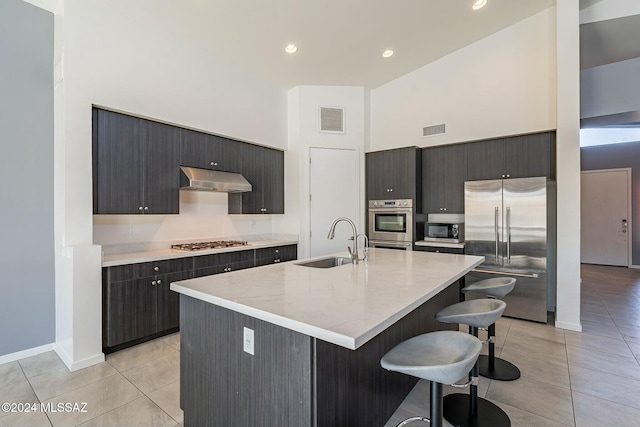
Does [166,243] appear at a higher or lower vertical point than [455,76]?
lower

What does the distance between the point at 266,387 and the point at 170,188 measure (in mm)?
2707

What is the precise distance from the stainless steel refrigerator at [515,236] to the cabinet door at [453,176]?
278 mm

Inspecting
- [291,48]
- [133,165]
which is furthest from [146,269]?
[291,48]

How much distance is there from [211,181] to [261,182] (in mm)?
1024

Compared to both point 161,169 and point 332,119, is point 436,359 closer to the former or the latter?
point 161,169

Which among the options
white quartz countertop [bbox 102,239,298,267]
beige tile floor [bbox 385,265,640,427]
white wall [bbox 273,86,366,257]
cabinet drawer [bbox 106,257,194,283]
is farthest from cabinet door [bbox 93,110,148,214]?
beige tile floor [bbox 385,265,640,427]

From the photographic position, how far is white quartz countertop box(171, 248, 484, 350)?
113 centimetres

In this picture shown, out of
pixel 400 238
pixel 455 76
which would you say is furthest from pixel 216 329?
pixel 455 76

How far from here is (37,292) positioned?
9.26ft

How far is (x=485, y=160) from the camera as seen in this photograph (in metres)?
4.14

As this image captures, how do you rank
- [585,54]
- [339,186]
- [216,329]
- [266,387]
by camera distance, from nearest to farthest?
1. [266,387]
2. [216,329]
3. [585,54]
4. [339,186]

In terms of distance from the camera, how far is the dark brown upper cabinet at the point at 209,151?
3566mm

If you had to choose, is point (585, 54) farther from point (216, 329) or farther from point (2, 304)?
point (2, 304)

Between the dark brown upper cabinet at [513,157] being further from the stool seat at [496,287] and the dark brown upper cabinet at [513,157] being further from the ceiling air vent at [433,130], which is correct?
the stool seat at [496,287]
